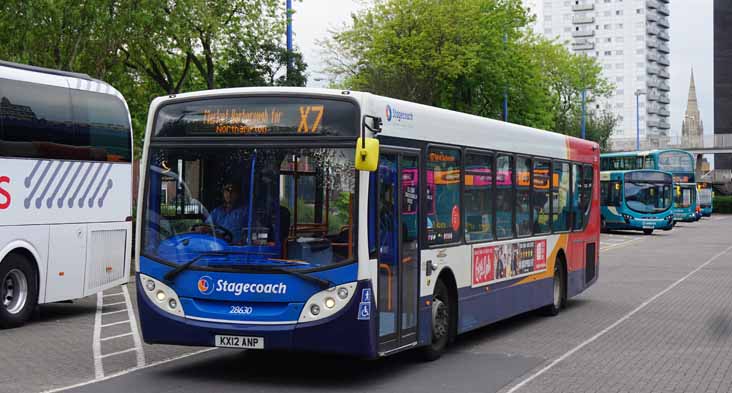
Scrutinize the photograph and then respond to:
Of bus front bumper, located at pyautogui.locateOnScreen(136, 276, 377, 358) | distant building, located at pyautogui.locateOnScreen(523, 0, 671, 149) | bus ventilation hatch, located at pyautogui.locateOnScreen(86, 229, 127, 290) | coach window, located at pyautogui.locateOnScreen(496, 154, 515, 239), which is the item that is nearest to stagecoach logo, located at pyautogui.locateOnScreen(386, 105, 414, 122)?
Result: bus front bumper, located at pyautogui.locateOnScreen(136, 276, 377, 358)

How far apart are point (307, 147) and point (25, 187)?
6.23 meters

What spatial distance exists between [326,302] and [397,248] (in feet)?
3.79

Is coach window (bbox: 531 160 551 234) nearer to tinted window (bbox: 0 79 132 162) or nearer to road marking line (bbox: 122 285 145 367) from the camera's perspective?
road marking line (bbox: 122 285 145 367)

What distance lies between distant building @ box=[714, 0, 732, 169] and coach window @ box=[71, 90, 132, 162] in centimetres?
12727

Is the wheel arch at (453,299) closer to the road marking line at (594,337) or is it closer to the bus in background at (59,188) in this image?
the road marking line at (594,337)

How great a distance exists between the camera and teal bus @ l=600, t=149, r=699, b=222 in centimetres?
6038

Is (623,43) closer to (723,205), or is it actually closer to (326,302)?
(723,205)

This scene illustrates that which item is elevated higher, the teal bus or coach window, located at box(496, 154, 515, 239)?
the teal bus

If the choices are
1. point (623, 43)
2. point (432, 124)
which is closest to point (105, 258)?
point (432, 124)

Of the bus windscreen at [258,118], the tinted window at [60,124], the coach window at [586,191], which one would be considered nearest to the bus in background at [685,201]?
the coach window at [586,191]

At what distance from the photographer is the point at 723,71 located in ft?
454

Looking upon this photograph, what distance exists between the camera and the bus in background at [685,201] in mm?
64875

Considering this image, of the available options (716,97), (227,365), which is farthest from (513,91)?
(716,97)

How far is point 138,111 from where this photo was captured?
124 feet
